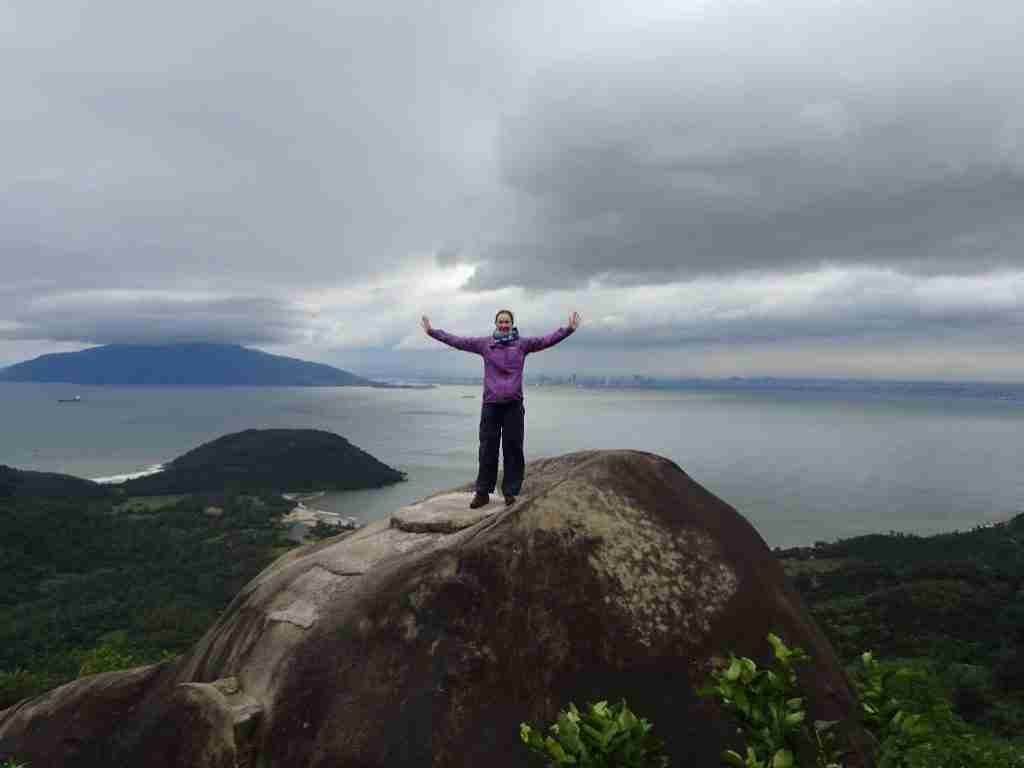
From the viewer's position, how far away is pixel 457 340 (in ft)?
41.5

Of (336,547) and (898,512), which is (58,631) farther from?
(898,512)

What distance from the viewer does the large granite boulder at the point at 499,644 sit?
824 centimetres

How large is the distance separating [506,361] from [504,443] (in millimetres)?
1443

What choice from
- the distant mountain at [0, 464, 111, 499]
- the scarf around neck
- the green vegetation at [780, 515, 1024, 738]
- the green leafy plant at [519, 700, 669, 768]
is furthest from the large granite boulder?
the distant mountain at [0, 464, 111, 499]

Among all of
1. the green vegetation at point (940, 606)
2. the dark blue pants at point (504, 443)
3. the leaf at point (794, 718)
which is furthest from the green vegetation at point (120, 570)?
the green vegetation at point (940, 606)

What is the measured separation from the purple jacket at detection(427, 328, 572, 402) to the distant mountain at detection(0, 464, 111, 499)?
168810 millimetres

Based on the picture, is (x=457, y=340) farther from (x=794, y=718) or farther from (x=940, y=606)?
(x=940, y=606)

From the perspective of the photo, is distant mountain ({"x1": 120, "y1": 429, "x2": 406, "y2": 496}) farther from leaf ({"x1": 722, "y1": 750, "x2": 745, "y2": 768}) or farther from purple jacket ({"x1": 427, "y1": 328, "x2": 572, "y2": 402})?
leaf ({"x1": 722, "y1": 750, "x2": 745, "y2": 768})

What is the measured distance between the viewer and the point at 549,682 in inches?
330

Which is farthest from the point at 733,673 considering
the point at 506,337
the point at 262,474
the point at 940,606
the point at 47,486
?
the point at 262,474

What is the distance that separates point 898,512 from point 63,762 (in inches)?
6629

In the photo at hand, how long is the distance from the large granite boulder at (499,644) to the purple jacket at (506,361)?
2046 mm

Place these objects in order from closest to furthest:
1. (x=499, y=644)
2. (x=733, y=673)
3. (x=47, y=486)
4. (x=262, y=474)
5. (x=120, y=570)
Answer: (x=733, y=673)
(x=499, y=644)
(x=120, y=570)
(x=47, y=486)
(x=262, y=474)

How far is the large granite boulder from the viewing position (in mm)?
8242
